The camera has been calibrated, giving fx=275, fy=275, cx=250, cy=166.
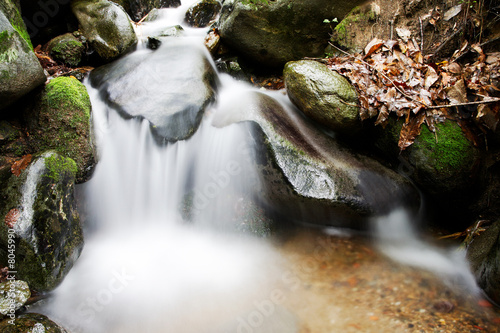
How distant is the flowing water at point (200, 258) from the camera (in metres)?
2.87

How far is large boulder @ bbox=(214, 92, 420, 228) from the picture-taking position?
3738 mm

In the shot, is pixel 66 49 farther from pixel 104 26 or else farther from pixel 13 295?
pixel 13 295

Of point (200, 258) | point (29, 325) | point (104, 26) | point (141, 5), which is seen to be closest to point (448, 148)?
point (200, 258)

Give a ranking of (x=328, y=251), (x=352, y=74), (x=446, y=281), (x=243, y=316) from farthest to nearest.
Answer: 1. (x=352, y=74)
2. (x=328, y=251)
3. (x=446, y=281)
4. (x=243, y=316)

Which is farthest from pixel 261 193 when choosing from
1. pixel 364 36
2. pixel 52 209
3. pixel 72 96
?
pixel 364 36

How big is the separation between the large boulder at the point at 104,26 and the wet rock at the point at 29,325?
480 cm

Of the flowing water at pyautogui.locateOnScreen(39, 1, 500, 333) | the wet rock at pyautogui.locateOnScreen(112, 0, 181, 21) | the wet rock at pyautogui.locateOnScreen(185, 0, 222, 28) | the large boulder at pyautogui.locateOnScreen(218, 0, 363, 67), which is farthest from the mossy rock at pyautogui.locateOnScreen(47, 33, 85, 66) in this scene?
the wet rock at pyautogui.locateOnScreen(185, 0, 222, 28)

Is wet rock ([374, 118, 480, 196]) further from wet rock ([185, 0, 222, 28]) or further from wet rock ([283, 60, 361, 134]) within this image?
wet rock ([185, 0, 222, 28])

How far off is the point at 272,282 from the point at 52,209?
106 inches

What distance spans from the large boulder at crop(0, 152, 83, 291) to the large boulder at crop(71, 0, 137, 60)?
3.09 m

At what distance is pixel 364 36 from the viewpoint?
5.04 meters

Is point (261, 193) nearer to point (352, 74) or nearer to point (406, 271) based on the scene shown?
point (406, 271)

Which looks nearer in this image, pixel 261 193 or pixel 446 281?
pixel 446 281

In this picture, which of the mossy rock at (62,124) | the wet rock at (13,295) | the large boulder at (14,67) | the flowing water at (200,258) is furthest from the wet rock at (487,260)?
the large boulder at (14,67)
